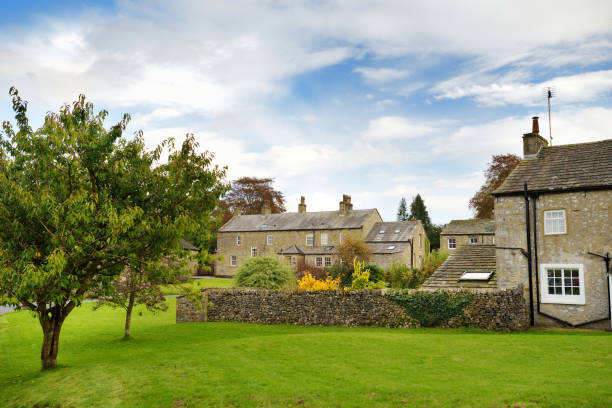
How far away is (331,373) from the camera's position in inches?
440

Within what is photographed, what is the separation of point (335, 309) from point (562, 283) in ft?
32.3

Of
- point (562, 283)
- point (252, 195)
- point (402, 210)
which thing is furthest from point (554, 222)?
point (402, 210)

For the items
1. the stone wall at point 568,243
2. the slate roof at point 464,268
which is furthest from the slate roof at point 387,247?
the stone wall at point 568,243

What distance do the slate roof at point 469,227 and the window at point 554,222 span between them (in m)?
31.2

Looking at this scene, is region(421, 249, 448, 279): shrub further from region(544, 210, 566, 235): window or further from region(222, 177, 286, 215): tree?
region(222, 177, 286, 215): tree

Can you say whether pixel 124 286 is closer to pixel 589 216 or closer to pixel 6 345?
pixel 6 345

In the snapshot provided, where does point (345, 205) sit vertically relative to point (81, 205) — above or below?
above

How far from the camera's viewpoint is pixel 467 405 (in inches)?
333

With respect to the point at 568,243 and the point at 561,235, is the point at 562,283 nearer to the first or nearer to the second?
the point at 568,243

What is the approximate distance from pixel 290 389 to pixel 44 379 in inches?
309

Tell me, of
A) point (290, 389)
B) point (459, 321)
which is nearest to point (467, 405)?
point (290, 389)

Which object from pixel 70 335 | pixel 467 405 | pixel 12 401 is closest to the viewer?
pixel 467 405

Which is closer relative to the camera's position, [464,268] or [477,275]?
[477,275]

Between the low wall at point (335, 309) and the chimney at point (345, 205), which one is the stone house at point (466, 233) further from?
the low wall at point (335, 309)
